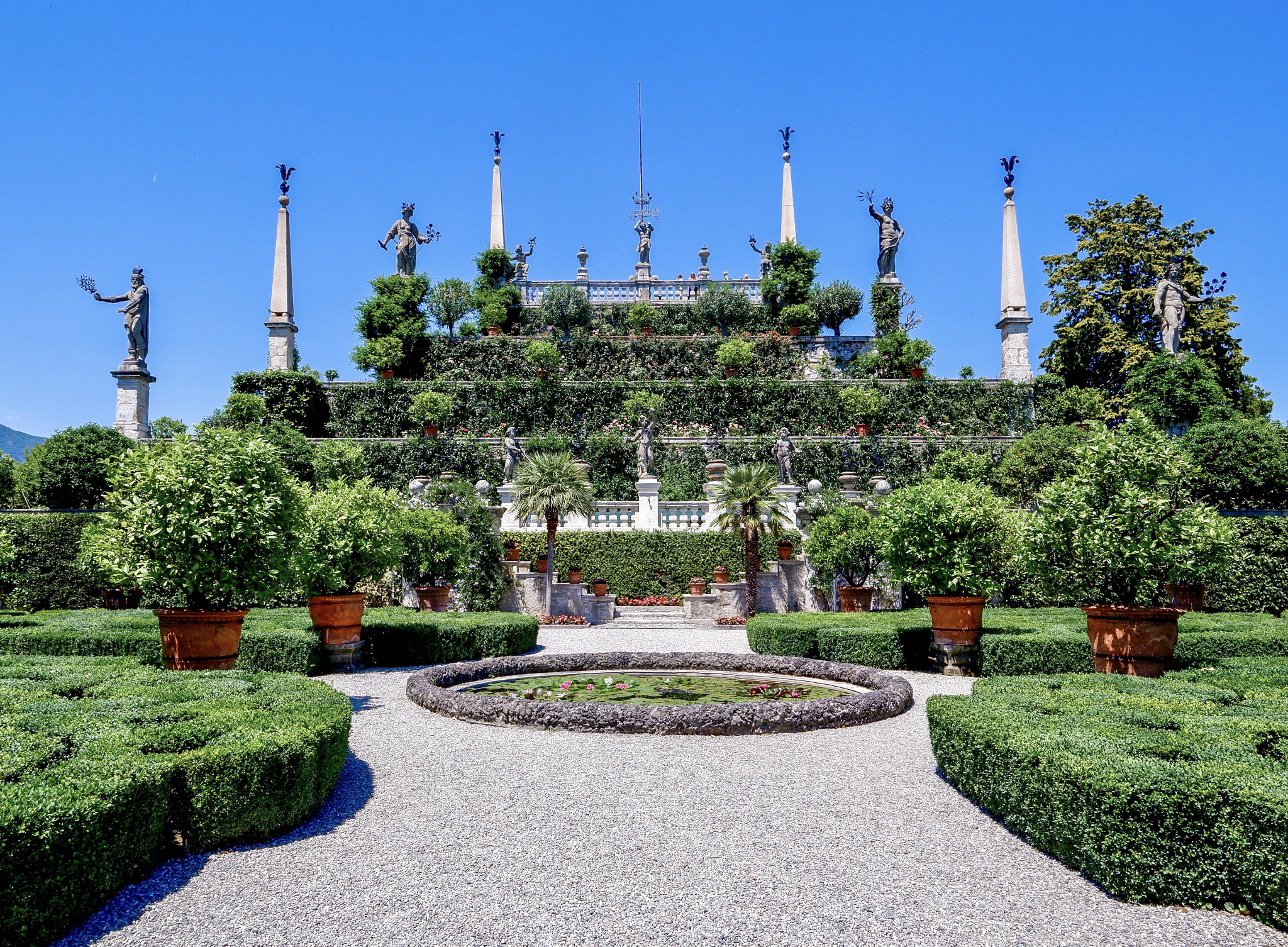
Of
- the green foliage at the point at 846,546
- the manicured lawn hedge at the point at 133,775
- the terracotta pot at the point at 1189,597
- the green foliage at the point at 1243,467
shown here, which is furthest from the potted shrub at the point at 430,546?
the green foliage at the point at 1243,467

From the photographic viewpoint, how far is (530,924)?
12.6 ft

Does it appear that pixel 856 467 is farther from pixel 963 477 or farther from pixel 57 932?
pixel 57 932

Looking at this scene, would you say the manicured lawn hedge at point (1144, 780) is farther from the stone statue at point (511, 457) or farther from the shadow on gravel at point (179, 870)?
the stone statue at point (511, 457)

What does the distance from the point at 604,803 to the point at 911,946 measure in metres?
2.52

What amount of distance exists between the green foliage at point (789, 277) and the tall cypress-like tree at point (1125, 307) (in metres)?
10.1

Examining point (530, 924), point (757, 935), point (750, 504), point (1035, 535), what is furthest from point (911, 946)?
point (750, 504)

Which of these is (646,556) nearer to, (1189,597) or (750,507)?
(750,507)

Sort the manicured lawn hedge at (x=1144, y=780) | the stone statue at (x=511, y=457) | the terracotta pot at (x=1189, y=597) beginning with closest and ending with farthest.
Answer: the manicured lawn hedge at (x=1144, y=780) < the terracotta pot at (x=1189, y=597) < the stone statue at (x=511, y=457)

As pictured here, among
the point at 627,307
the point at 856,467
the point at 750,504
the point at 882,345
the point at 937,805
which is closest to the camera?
the point at 937,805

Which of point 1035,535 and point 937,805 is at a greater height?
point 1035,535

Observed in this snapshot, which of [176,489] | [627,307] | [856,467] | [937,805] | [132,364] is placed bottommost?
[937,805]

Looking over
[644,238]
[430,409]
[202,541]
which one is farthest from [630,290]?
[202,541]

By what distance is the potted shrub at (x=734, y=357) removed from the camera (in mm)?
33250

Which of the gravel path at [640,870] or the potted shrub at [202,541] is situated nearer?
the gravel path at [640,870]
